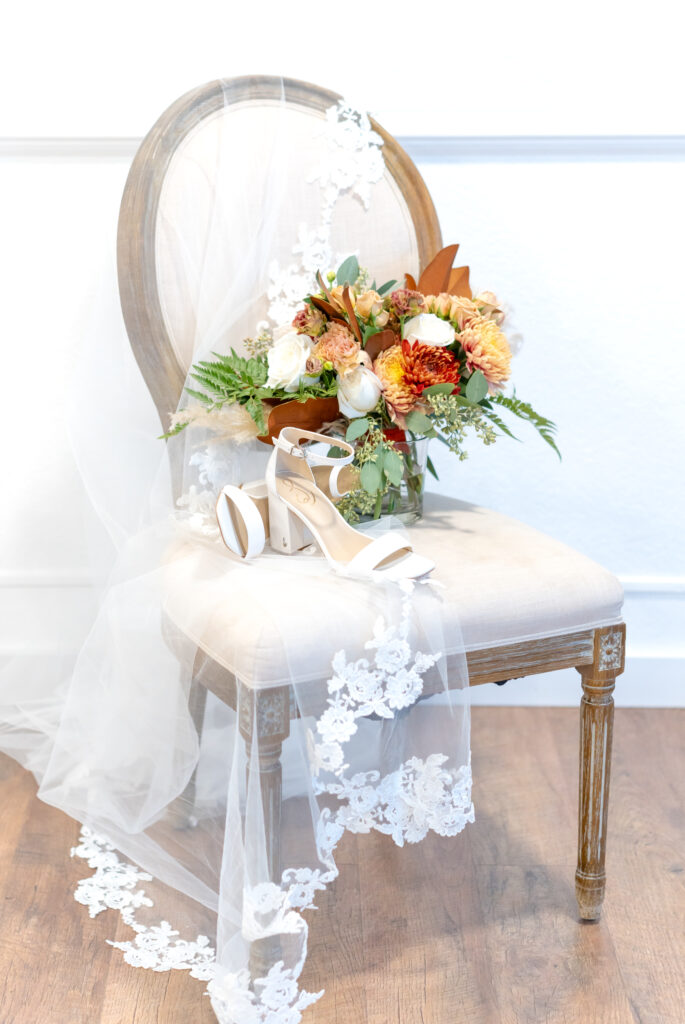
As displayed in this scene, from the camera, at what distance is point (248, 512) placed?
1.21m

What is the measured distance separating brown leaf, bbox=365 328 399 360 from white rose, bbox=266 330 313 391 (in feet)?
0.25

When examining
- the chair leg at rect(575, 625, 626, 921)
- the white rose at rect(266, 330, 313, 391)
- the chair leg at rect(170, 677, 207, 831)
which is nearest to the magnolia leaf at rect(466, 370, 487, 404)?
the white rose at rect(266, 330, 313, 391)

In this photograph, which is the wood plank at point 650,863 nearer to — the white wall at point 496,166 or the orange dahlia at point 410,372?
the white wall at point 496,166

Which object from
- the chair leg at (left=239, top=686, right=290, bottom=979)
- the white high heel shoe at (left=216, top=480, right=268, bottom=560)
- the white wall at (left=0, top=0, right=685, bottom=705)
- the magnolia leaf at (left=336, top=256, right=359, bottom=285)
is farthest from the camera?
the white wall at (left=0, top=0, right=685, bottom=705)

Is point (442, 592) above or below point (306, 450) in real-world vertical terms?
below

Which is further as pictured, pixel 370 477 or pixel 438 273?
pixel 438 273

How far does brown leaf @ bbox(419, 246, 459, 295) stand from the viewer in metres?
1.37

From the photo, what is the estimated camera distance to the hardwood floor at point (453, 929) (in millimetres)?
1231

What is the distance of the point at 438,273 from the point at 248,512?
1.46ft

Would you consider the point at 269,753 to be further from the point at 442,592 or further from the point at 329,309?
the point at 329,309

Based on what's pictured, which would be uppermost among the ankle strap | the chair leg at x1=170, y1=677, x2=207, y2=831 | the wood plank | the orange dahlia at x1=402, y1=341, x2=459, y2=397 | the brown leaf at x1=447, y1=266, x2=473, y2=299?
the brown leaf at x1=447, y1=266, x2=473, y2=299

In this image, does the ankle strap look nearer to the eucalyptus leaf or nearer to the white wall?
the eucalyptus leaf

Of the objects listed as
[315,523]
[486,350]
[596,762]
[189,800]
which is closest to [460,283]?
[486,350]

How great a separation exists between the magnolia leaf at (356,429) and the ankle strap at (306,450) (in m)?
0.01
